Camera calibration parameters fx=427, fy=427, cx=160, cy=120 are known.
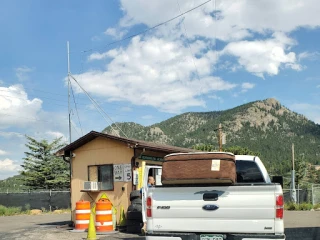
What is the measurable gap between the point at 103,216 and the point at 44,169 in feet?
105

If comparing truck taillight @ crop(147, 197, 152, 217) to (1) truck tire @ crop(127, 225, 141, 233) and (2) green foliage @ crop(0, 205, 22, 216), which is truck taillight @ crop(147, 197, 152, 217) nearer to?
(1) truck tire @ crop(127, 225, 141, 233)

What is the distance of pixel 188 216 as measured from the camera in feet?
24.0

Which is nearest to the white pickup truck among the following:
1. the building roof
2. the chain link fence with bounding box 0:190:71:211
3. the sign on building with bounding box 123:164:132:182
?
the building roof

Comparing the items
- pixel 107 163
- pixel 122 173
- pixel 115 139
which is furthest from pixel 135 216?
pixel 115 139

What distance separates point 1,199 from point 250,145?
117 m

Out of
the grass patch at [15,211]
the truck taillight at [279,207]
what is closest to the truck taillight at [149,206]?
the truck taillight at [279,207]

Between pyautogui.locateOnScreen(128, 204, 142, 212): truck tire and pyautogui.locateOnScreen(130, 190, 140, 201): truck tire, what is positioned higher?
pyautogui.locateOnScreen(130, 190, 140, 201): truck tire

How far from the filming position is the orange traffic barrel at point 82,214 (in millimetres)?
14906

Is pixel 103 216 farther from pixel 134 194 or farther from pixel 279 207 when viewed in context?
pixel 279 207

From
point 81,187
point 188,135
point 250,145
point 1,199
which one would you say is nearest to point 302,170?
point 1,199

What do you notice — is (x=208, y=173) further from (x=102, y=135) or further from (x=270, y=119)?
(x=270, y=119)

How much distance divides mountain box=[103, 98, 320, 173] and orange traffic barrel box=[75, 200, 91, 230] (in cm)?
11089

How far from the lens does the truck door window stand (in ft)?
31.1

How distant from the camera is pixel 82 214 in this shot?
49.4 feet
